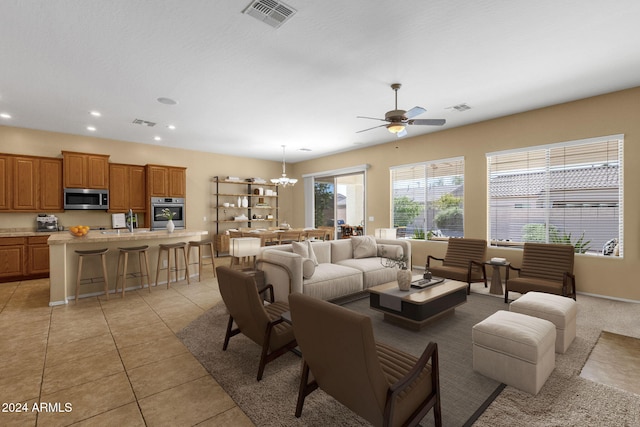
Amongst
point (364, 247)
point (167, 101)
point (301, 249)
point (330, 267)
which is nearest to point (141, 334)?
point (301, 249)

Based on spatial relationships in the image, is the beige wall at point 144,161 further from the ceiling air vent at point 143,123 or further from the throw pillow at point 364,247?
the throw pillow at point 364,247

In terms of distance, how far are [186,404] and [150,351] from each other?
43.1 inches

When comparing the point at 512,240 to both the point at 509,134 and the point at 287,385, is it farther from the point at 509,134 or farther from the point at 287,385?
the point at 287,385

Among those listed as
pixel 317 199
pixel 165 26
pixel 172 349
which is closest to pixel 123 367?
pixel 172 349

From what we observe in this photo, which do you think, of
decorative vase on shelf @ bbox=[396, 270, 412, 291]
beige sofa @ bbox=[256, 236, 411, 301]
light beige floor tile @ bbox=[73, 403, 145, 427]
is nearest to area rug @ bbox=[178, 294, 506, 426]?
decorative vase on shelf @ bbox=[396, 270, 412, 291]

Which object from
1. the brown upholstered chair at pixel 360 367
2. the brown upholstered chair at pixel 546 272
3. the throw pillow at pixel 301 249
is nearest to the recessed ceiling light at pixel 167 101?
the throw pillow at pixel 301 249

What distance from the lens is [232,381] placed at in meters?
2.42

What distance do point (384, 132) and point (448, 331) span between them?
462cm

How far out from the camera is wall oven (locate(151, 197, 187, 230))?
739cm

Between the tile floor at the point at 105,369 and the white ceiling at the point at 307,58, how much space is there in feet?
10.4

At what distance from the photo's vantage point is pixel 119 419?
1987 millimetres

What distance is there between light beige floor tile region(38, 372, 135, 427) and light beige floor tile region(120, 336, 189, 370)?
0.87 feet

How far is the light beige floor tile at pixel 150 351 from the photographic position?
2.76 meters

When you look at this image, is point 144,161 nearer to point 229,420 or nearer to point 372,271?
point 372,271
